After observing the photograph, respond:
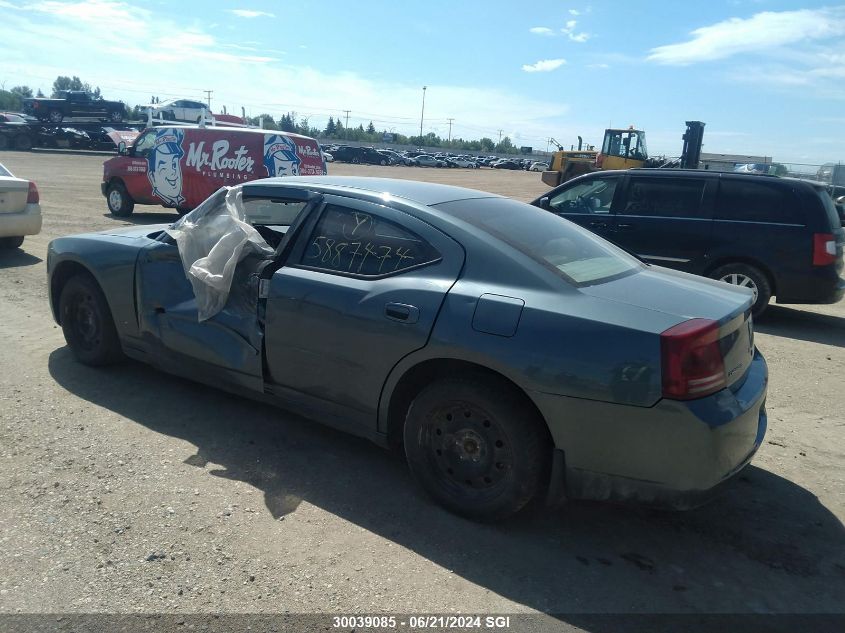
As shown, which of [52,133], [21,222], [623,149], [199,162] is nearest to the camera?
[21,222]

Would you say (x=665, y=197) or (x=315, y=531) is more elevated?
(x=665, y=197)

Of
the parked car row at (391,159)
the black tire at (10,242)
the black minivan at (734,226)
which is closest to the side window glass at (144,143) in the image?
the black tire at (10,242)

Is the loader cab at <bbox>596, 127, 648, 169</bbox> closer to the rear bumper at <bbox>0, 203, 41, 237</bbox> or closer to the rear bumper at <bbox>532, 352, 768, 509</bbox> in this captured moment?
the rear bumper at <bbox>0, 203, 41, 237</bbox>

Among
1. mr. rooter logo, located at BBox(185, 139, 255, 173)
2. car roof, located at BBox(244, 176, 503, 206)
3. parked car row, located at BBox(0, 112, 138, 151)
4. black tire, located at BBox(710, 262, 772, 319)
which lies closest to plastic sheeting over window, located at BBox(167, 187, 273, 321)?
car roof, located at BBox(244, 176, 503, 206)

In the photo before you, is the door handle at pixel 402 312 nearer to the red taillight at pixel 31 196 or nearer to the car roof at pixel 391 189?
the car roof at pixel 391 189

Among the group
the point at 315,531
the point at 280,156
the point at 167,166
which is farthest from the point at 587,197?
the point at 167,166

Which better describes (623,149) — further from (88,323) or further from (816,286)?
(88,323)

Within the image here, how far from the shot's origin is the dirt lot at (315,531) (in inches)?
113

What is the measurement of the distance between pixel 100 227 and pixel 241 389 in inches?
400

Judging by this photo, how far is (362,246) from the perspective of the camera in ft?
12.5

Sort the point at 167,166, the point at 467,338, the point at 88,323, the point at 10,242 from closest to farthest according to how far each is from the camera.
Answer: the point at 467,338, the point at 88,323, the point at 10,242, the point at 167,166

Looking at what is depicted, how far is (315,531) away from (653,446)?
5.28ft

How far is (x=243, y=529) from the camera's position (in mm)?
3283

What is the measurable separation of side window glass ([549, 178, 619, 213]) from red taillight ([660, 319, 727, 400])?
6134 millimetres
